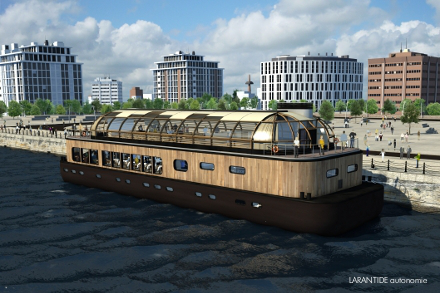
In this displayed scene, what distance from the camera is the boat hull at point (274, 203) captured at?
2198 centimetres

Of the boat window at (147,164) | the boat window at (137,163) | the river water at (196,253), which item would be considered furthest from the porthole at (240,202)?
the boat window at (137,163)

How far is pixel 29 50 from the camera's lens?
199375 mm

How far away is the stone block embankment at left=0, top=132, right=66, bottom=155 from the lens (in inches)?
2648

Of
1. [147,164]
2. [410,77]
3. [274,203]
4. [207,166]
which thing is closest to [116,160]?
[147,164]

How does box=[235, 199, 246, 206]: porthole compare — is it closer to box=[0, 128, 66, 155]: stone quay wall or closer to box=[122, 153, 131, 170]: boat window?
box=[122, 153, 131, 170]: boat window

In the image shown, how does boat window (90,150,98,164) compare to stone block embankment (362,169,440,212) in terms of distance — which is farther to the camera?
boat window (90,150,98,164)

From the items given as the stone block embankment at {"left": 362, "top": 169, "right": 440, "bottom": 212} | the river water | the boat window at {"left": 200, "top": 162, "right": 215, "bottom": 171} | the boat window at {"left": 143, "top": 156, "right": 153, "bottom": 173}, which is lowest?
the river water

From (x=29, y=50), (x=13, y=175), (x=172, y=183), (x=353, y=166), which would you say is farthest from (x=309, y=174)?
(x=29, y=50)

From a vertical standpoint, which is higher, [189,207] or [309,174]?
[309,174]

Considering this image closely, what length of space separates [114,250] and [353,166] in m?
Answer: 15.3

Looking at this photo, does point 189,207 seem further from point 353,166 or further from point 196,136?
point 353,166

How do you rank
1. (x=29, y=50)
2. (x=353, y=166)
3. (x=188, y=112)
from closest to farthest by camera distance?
1. (x=353, y=166)
2. (x=188, y=112)
3. (x=29, y=50)

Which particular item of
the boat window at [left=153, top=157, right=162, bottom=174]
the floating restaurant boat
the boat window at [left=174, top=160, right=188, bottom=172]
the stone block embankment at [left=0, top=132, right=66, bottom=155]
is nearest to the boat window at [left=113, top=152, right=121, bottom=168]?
the floating restaurant boat

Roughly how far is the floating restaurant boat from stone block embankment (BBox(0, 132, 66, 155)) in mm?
38189
